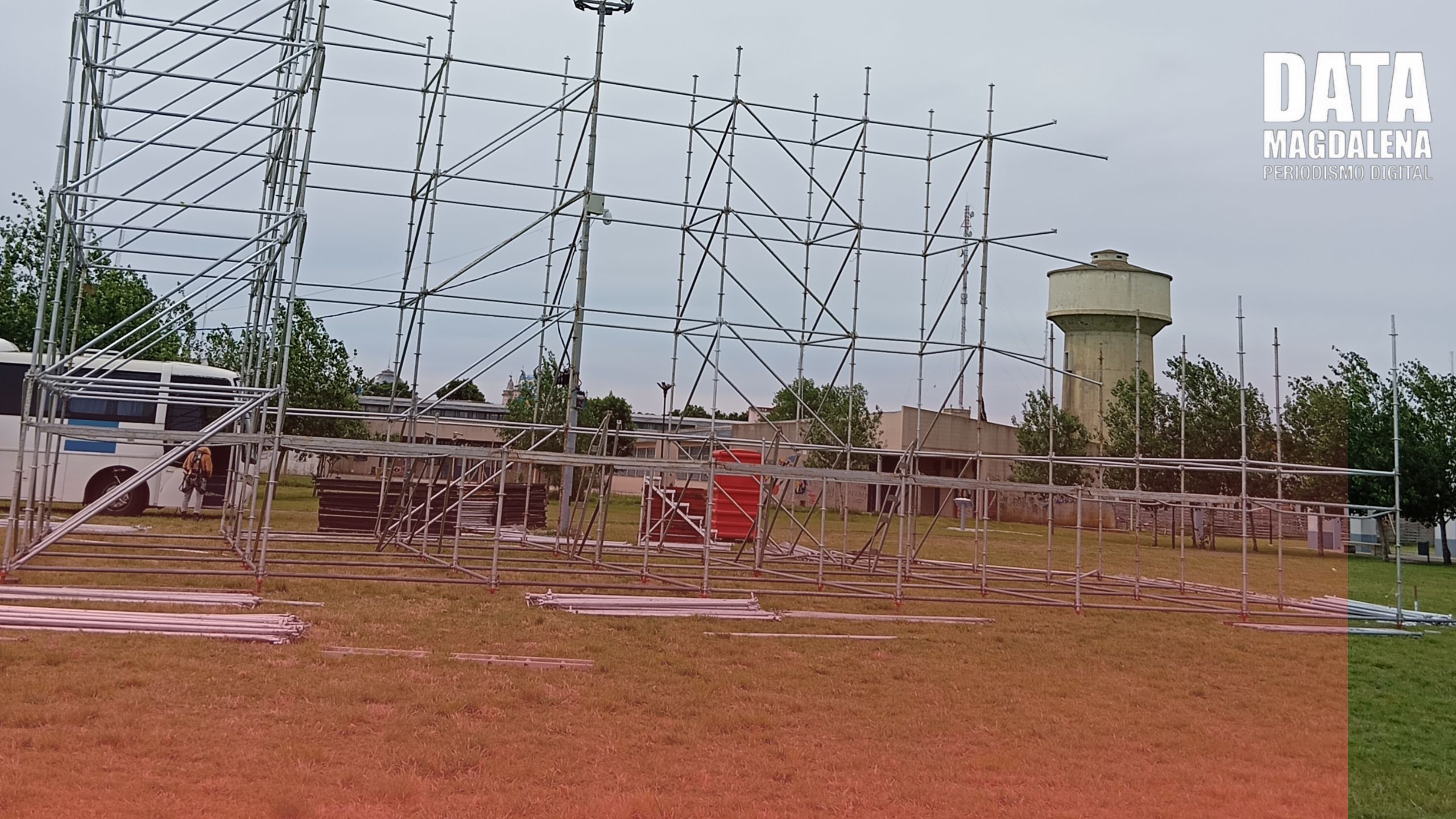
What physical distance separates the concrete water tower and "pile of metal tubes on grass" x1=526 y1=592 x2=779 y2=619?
28216 millimetres

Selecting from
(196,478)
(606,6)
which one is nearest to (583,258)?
(606,6)

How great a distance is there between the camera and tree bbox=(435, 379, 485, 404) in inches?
703

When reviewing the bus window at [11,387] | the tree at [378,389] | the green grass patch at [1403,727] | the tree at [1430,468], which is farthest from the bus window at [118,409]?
the tree at [1430,468]

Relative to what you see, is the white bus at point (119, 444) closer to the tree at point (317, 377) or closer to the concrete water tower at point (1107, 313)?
the tree at point (317, 377)

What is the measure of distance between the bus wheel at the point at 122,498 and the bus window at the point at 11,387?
207 cm

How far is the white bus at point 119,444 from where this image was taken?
815 inches

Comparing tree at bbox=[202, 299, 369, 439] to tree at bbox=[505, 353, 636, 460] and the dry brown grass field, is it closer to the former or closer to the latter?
tree at bbox=[505, 353, 636, 460]

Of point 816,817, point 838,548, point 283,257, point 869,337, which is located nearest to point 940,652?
point 816,817

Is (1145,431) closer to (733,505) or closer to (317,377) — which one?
(733,505)

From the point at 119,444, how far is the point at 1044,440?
28.7 meters

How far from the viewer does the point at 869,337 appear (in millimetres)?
19453

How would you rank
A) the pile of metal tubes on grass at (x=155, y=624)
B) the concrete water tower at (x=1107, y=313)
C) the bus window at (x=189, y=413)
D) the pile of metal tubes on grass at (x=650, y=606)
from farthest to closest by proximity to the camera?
the concrete water tower at (x=1107, y=313) < the bus window at (x=189, y=413) < the pile of metal tubes on grass at (x=650, y=606) < the pile of metal tubes on grass at (x=155, y=624)

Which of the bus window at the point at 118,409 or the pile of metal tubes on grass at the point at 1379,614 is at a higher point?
the bus window at the point at 118,409

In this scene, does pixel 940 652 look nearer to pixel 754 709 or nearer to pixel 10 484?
pixel 754 709
